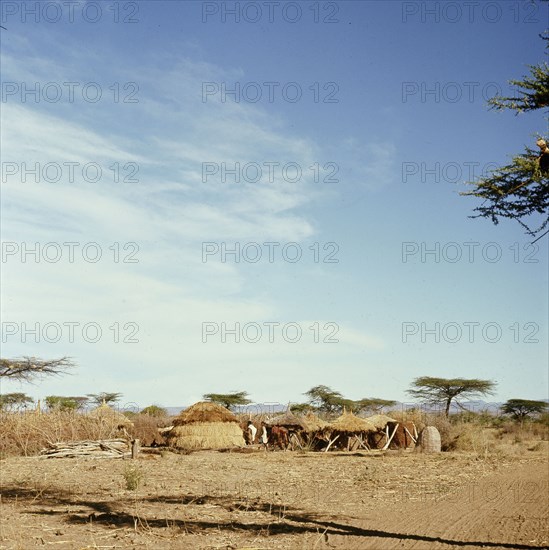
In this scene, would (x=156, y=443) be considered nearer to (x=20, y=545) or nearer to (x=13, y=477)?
(x=13, y=477)

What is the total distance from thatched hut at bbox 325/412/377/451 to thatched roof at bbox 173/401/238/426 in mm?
5324

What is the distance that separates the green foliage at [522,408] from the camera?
189 ft

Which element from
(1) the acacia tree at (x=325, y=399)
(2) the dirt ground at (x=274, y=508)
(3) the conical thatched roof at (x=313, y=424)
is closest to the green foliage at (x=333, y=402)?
(1) the acacia tree at (x=325, y=399)

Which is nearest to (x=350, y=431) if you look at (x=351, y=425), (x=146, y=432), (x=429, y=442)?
(x=351, y=425)

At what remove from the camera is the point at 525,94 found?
9.82 metres

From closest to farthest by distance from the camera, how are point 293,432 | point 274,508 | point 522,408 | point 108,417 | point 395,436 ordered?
point 274,508 → point 108,417 → point 395,436 → point 293,432 → point 522,408

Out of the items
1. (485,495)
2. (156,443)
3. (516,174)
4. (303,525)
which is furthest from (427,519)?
(156,443)

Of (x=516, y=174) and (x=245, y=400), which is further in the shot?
(x=245, y=400)

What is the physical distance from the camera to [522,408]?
192ft

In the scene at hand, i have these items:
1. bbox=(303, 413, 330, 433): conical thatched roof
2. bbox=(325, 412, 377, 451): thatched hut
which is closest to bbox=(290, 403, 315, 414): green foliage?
bbox=(303, 413, 330, 433): conical thatched roof

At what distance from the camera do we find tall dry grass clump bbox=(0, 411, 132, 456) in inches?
1069

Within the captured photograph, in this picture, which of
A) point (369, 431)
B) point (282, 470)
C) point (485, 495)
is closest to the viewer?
point (485, 495)

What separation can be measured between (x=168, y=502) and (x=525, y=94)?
9.70m

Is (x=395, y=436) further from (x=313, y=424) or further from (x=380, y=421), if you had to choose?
(x=313, y=424)
